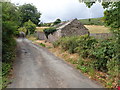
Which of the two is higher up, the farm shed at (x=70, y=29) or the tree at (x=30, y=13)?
the tree at (x=30, y=13)

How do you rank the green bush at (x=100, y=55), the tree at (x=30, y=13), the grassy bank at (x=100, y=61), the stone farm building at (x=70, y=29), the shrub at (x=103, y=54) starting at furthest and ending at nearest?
the tree at (x=30, y=13) < the stone farm building at (x=70, y=29) < the shrub at (x=103, y=54) < the green bush at (x=100, y=55) < the grassy bank at (x=100, y=61)

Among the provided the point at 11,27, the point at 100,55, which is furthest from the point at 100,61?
the point at 11,27

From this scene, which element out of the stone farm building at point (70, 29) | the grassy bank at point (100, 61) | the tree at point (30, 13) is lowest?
the grassy bank at point (100, 61)

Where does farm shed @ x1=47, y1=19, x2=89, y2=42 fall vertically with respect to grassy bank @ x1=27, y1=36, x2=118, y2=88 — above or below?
above

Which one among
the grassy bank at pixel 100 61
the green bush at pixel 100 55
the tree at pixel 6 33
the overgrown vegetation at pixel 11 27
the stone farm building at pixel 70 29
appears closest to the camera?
the grassy bank at pixel 100 61

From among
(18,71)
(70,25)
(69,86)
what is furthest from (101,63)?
(70,25)

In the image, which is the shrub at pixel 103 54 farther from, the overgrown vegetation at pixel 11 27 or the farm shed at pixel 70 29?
the farm shed at pixel 70 29

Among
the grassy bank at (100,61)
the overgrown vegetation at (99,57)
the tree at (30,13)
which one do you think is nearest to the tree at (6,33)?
the grassy bank at (100,61)

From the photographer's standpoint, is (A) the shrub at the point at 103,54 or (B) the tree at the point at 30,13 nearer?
(A) the shrub at the point at 103,54

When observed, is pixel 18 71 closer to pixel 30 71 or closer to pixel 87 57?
pixel 30 71

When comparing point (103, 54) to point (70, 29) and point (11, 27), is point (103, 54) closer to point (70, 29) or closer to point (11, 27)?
point (11, 27)

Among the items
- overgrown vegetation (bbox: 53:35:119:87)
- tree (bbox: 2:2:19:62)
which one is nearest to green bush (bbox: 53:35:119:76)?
overgrown vegetation (bbox: 53:35:119:87)

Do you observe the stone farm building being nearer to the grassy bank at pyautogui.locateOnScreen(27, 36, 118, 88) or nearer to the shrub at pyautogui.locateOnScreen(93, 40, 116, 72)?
the grassy bank at pyautogui.locateOnScreen(27, 36, 118, 88)

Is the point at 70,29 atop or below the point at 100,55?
atop
